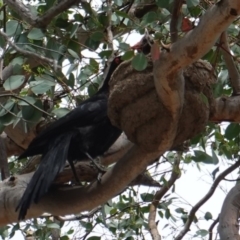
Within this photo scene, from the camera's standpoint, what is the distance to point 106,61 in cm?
266

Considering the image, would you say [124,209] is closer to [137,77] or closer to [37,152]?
[37,152]

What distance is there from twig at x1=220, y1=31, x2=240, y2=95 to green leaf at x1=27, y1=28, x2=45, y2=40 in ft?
2.02

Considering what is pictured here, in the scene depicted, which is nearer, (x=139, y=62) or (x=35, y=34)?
(x=139, y=62)

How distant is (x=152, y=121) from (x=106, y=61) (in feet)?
2.84

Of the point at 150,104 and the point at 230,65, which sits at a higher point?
the point at 230,65

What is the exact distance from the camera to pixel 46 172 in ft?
7.31

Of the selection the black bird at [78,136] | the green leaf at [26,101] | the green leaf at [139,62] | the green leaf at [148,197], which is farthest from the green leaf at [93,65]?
the green leaf at [139,62]

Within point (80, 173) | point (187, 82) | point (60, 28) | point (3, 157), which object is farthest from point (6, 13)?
point (187, 82)

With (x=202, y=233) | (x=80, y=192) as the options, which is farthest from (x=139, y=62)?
(x=202, y=233)

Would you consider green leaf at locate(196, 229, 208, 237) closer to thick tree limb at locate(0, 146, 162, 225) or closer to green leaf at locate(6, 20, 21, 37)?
thick tree limb at locate(0, 146, 162, 225)

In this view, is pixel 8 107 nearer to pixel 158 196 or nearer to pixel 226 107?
pixel 226 107

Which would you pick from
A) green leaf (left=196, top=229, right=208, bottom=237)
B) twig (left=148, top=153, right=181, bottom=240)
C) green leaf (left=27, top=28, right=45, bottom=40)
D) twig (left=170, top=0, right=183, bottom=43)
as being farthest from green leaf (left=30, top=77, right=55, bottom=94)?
green leaf (left=196, top=229, right=208, bottom=237)

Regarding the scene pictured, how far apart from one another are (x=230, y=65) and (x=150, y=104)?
1.23 ft

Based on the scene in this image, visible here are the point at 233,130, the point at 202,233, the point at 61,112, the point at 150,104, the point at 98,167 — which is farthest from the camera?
the point at 202,233
